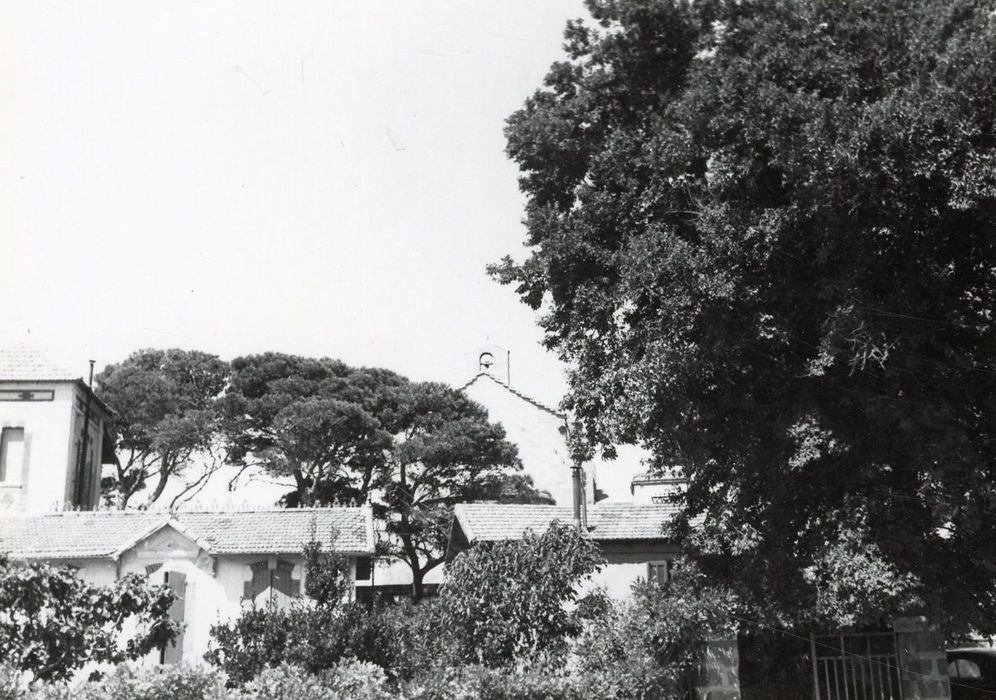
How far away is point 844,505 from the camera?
14391mm

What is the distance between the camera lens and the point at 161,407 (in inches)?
1527

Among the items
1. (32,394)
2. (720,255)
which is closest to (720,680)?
(720,255)

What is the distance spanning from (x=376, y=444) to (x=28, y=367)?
44.4 ft

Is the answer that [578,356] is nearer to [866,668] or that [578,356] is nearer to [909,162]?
[909,162]

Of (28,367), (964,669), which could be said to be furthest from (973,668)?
(28,367)

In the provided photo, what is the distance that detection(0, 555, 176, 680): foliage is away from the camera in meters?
12.8

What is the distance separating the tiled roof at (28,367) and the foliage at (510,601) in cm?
2067

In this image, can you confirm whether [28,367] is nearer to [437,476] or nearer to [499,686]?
[437,476]

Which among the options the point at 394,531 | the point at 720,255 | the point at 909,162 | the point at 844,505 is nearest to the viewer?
the point at 909,162

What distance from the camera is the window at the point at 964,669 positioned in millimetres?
20391

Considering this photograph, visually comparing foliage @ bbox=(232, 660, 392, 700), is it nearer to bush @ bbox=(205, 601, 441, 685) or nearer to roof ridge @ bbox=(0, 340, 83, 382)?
bush @ bbox=(205, 601, 441, 685)

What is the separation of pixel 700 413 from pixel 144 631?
38.8 ft

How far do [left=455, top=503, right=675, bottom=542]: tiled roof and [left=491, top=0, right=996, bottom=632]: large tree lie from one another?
4.20 metres

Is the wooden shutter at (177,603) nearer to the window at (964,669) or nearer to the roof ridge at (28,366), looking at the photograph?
the roof ridge at (28,366)
